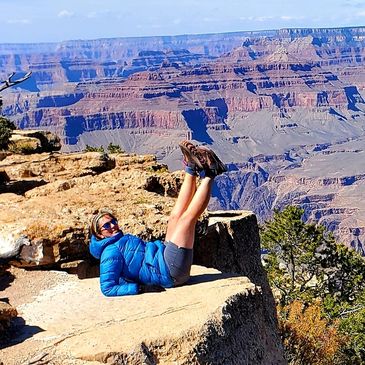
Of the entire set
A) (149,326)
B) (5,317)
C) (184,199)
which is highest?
(184,199)

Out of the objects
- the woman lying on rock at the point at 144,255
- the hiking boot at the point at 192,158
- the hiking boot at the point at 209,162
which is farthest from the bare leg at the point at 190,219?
the hiking boot at the point at 192,158

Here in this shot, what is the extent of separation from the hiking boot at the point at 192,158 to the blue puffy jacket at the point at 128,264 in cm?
148

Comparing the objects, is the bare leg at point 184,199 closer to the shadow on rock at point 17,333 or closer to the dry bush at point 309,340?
the shadow on rock at point 17,333

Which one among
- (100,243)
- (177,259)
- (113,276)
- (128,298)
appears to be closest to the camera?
(128,298)

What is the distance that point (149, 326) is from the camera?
338 inches

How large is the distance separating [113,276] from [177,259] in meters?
1.04

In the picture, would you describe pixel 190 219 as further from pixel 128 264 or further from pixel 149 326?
pixel 149 326

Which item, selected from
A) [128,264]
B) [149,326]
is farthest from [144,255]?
[149,326]

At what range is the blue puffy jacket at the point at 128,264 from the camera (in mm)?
9825

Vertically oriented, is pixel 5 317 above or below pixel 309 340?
above

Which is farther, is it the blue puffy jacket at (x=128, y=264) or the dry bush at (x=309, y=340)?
the dry bush at (x=309, y=340)

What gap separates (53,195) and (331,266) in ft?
59.4

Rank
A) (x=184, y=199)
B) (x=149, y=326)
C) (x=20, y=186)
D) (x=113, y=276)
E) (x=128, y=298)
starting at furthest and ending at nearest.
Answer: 1. (x=20, y=186)
2. (x=184, y=199)
3. (x=113, y=276)
4. (x=128, y=298)
5. (x=149, y=326)

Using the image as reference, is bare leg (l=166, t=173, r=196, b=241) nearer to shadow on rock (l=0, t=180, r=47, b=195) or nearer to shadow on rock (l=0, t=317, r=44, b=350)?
shadow on rock (l=0, t=317, r=44, b=350)
